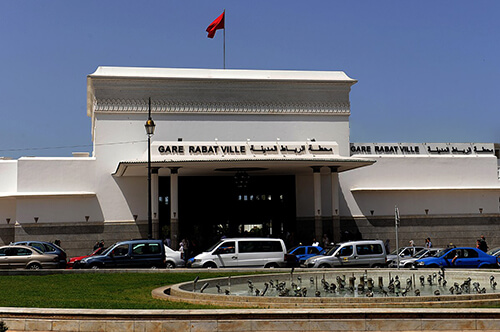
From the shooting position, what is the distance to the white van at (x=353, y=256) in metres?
25.0

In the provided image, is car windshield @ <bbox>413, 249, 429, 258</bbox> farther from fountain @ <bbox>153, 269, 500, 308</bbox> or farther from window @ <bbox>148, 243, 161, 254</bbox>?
window @ <bbox>148, 243, 161, 254</bbox>

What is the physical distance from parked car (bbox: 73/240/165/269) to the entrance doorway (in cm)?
1143

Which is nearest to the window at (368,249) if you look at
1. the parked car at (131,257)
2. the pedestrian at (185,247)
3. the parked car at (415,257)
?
the parked car at (415,257)

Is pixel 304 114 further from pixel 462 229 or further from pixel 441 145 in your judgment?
pixel 462 229

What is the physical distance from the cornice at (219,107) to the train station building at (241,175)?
2.5 inches

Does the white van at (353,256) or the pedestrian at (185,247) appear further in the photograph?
the pedestrian at (185,247)

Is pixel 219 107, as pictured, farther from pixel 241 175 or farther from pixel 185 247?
pixel 185 247

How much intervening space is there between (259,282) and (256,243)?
785 centimetres

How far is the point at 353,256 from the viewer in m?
25.3

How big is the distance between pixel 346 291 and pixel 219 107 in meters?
24.2

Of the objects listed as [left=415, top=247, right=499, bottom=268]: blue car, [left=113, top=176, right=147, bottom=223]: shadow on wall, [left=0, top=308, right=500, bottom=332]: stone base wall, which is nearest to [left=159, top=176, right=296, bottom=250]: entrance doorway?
[left=113, top=176, right=147, bottom=223]: shadow on wall

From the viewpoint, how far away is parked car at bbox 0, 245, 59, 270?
25094 millimetres

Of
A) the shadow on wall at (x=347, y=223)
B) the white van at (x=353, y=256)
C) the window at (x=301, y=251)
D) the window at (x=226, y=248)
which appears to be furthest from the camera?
the shadow on wall at (x=347, y=223)

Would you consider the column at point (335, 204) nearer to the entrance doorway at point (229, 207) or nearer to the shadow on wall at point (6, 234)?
the entrance doorway at point (229, 207)
